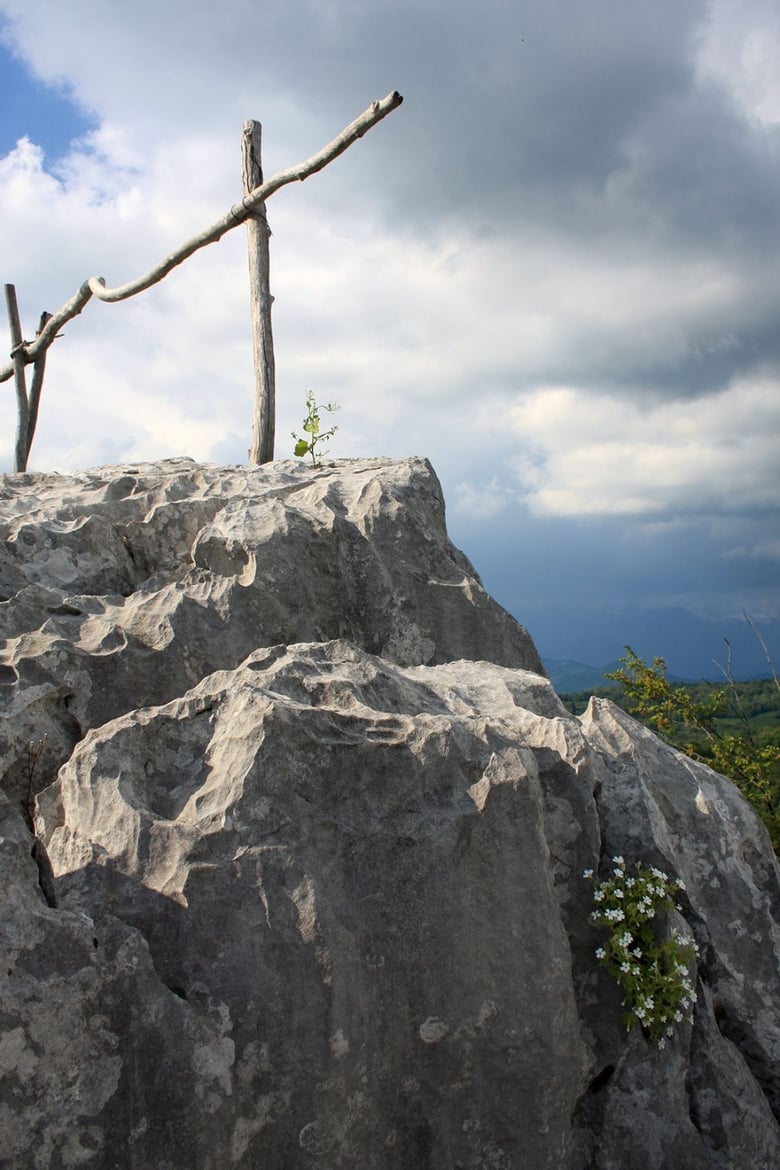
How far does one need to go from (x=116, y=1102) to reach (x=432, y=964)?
139 cm

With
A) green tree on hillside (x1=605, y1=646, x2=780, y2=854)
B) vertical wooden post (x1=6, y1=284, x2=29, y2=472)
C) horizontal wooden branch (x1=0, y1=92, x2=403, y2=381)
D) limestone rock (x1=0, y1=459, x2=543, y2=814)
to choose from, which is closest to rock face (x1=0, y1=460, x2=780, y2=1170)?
limestone rock (x1=0, y1=459, x2=543, y2=814)

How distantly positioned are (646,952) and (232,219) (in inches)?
384

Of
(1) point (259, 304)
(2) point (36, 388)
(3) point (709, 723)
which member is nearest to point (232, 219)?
(1) point (259, 304)

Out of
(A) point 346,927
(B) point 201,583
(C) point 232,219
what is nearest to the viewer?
(A) point 346,927

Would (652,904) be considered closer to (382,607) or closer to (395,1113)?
(395,1113)

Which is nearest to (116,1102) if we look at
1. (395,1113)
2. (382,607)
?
(395,1113)

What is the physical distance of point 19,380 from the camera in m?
14.4

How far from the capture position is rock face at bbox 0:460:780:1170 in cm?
352

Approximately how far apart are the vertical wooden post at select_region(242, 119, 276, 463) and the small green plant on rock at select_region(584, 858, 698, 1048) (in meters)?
7.45

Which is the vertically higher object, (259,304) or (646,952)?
(259,304)

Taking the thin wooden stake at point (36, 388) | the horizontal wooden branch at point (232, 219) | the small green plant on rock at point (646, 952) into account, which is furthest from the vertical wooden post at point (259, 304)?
the small green plant on rock at point (646, 952)

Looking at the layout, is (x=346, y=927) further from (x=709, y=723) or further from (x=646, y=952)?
(x=709, y=723)

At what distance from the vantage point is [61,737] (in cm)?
530

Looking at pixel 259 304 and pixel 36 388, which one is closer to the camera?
pixel 259 304
